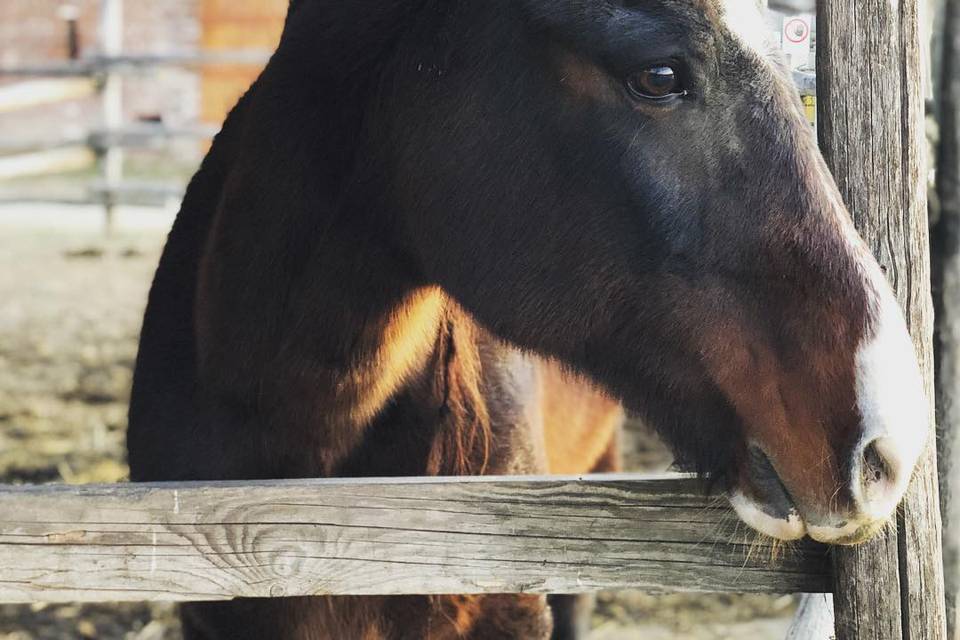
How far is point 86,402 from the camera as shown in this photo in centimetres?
681

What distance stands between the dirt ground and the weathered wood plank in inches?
110

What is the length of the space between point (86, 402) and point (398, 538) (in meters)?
5.36

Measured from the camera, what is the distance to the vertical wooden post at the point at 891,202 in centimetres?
188

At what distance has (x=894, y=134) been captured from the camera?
188 cm

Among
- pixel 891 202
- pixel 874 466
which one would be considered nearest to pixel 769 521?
pixel 874 466

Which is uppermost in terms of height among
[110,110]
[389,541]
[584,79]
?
[584,79]

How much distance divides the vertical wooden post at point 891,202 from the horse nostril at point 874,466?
0.28 metres

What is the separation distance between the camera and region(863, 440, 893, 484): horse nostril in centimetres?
163

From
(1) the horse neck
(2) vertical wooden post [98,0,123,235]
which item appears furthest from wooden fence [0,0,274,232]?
(1) the horse neck

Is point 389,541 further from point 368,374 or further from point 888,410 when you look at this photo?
point 888,410

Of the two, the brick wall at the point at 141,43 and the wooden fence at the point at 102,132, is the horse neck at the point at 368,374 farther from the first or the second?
the brick wall at the point at 141,43

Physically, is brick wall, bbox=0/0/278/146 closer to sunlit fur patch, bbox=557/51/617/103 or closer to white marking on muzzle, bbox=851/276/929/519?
sunlit fur patch, bbox=557/51/617/103

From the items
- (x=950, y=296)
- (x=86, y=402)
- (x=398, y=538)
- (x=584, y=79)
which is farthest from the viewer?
(x=86, y=402)

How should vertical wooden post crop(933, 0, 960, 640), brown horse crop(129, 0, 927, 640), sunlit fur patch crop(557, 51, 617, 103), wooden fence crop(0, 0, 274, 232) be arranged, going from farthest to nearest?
wooden fence crop(0, 0, 274, 232), vertical wooden post crop(933, 0, 960, 640), sunlit fur patch crop(557, 51, 617, 103), brown horse crop(129, 0, 927, 640)
